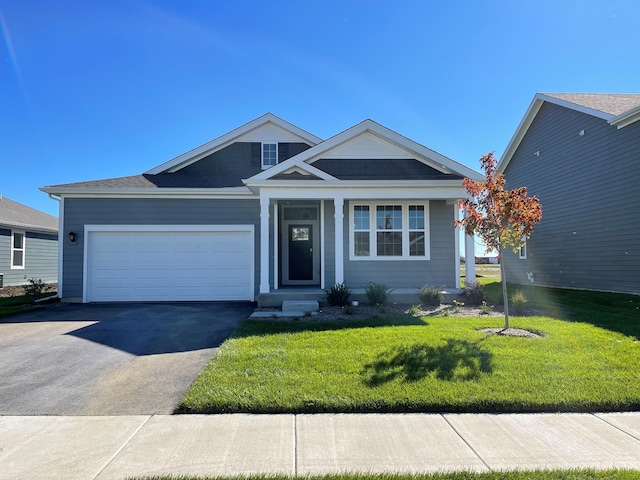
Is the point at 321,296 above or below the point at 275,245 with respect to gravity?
below

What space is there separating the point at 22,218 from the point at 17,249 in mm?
1565

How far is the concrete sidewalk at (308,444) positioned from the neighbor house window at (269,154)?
35.8 ft

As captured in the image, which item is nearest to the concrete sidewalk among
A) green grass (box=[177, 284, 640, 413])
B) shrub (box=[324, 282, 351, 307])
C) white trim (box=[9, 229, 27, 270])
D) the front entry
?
green grass (box=[177, 284, 640, 413])

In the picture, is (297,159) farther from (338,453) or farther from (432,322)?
(338,453)

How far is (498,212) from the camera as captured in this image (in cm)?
658

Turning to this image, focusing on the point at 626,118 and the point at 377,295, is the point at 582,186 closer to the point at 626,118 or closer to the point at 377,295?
the point at 626,118

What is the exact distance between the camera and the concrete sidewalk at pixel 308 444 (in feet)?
9.12

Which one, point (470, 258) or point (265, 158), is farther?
point (265, 158)

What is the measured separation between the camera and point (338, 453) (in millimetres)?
2963

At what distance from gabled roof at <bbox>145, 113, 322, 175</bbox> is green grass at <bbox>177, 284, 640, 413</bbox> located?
8.41 m

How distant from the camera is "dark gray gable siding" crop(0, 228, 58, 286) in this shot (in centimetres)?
1520

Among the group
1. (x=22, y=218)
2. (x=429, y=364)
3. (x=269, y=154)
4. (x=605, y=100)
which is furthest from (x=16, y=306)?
(x=605, y=100)

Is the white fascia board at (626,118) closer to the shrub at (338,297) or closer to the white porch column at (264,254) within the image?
the shrub at (338,297)

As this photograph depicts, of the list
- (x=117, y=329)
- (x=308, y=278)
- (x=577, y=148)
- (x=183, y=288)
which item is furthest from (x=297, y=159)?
(x=577, y=148)
